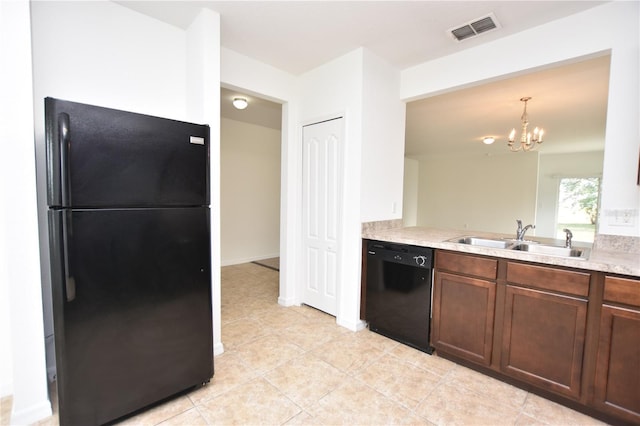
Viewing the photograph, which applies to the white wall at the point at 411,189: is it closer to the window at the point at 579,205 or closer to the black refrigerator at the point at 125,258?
the window at the point at 579,205

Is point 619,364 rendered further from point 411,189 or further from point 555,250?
point 411,189

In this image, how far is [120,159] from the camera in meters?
1.50

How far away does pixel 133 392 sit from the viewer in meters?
1.60

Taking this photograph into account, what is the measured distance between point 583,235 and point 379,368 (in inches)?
347

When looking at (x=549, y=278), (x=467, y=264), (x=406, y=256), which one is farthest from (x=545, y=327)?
(x=406, y=256)

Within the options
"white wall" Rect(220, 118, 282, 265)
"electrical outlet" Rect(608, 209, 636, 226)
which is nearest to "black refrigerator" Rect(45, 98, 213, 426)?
"electrical outlet" Rect(608, 209, 636, 226)

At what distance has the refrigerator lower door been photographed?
1405 millimetres

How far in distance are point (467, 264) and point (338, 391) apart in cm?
127

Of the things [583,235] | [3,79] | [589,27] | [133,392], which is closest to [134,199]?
[3,79]

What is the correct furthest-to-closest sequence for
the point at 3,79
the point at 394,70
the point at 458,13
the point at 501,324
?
1. the point at 394,70
2. the point at 458,13
3. the point at 501,324
4. the point at 3,79

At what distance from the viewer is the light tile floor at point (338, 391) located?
5.48ft

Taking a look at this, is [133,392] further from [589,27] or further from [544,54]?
[589,27]

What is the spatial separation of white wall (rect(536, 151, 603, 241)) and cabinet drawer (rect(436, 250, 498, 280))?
775cm

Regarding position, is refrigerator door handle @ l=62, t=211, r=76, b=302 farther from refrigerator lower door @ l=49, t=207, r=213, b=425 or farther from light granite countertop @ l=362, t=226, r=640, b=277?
light granite countertop @ l=362, t=226, r=640, b=277
